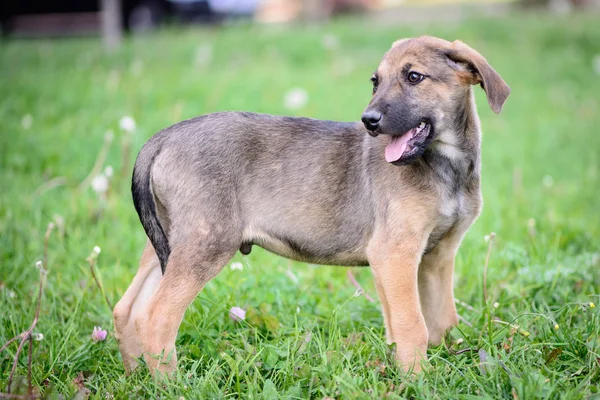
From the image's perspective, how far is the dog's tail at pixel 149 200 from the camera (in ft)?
11.4

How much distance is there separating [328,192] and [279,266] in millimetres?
1521

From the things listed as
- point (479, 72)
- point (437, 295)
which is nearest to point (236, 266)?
point (437, 295)

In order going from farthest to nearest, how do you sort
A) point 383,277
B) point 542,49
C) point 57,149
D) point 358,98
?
point 542,49 < point 358,98 < point 57,149 < point 383,277

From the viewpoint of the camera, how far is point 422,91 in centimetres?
347

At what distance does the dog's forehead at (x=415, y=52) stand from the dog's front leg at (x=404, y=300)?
36.8 inches

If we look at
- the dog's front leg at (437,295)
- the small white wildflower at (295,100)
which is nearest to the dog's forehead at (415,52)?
the dog's front leg at (437,295)

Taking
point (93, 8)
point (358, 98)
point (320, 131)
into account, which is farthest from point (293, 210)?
point (93, 8)

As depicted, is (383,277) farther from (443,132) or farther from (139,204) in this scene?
(139,204)

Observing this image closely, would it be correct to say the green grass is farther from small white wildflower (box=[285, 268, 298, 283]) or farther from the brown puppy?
the brown puppy

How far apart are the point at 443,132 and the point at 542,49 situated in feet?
38.4

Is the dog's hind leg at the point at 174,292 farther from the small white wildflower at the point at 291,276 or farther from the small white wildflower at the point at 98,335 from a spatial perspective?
the small white wildflower at the point at 291,276

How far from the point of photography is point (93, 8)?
1875 cm

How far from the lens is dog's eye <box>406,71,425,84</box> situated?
3.47 m

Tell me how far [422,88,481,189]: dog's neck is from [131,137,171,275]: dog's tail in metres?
1.42
